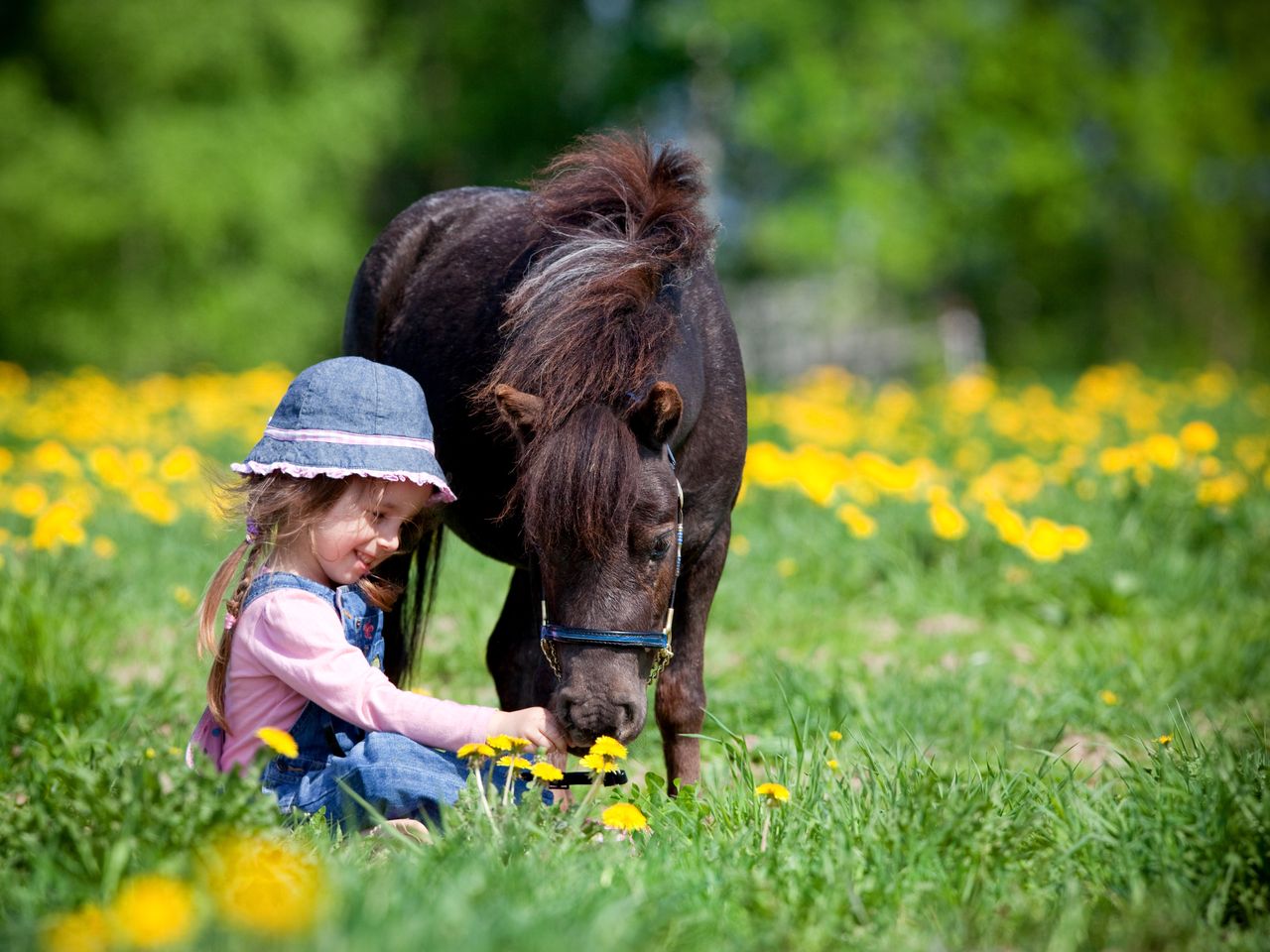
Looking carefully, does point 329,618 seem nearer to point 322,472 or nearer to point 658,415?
point 322,472

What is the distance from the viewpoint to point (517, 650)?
372 centimetres

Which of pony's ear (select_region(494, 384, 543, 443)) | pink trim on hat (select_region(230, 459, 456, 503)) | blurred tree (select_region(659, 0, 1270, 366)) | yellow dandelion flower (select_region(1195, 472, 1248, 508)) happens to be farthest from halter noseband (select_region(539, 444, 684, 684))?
blurred tree (select_region(659, 0, 1270, 366))

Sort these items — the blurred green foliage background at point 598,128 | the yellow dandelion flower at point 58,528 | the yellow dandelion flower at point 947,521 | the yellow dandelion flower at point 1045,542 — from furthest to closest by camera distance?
the blurred green foliage background at point 598,128 → the yellow dandelion flower at point 947,521 → the yellow dandelion flower at point 1045,542 → the yellow dandelion flower at point 58,528

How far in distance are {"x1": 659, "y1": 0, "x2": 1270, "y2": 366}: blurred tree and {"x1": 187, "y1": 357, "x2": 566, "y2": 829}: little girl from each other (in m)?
15.9

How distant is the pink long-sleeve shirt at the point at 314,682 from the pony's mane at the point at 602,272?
0.67 m

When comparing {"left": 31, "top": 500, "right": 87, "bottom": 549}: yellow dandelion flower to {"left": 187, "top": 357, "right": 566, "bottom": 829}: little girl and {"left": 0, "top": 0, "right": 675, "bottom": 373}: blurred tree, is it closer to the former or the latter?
{"left": 187, "top": 357, "right": 566, "bottom": 829}: little girl

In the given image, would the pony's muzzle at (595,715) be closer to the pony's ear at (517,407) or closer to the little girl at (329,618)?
the little girl at (329,618)

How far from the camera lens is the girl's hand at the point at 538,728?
2625 millimetres

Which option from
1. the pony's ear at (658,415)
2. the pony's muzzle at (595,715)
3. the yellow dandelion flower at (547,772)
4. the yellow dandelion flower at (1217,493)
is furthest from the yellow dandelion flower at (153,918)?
the yellow dandelion flower at (1217,493)

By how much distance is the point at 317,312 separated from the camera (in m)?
21.2

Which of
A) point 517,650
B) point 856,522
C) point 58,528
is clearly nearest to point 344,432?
point 517,650

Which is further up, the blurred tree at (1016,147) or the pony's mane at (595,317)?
the blurred tree at (1016,147)

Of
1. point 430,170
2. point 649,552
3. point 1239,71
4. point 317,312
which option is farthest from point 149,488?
point 1239,71

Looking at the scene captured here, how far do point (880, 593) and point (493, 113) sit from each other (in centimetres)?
2037
